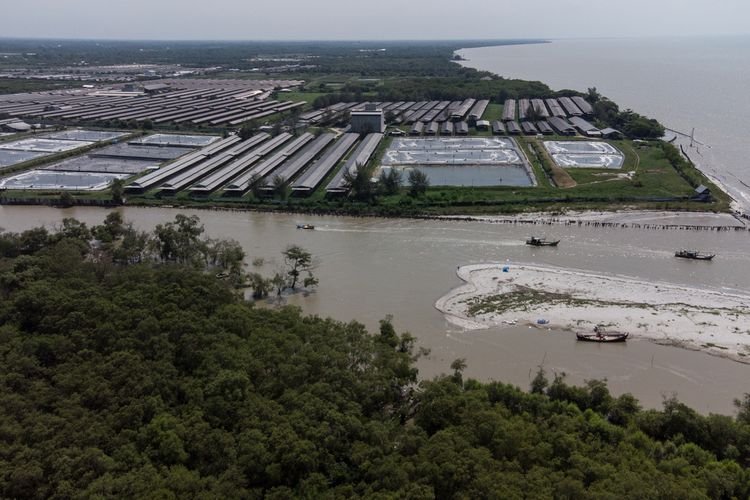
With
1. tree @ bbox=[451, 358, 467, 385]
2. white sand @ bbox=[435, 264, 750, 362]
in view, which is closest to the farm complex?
white sand @ bbox=[435, 264, 750, 362]

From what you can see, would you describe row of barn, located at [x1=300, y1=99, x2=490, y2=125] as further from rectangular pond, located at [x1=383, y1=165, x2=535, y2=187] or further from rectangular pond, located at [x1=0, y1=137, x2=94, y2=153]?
rectangular pond, located at [x1=0, y1=137, x2=94, y2=153]

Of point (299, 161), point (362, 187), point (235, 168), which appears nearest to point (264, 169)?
point (235, 168)

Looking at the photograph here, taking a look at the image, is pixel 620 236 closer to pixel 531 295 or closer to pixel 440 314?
pixel 531 295

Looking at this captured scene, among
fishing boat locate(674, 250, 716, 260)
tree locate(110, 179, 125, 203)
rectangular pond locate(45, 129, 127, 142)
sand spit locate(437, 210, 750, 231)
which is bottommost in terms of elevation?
fishing boat locate(674, 250, 716, 260)

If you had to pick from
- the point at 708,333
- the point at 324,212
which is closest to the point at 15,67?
the point at 324,212

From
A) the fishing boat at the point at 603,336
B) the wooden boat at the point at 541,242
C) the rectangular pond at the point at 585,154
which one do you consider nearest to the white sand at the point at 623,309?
the fishing boat at the point at 603,336

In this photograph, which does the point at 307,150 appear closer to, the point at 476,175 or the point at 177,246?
the point at 476,175
